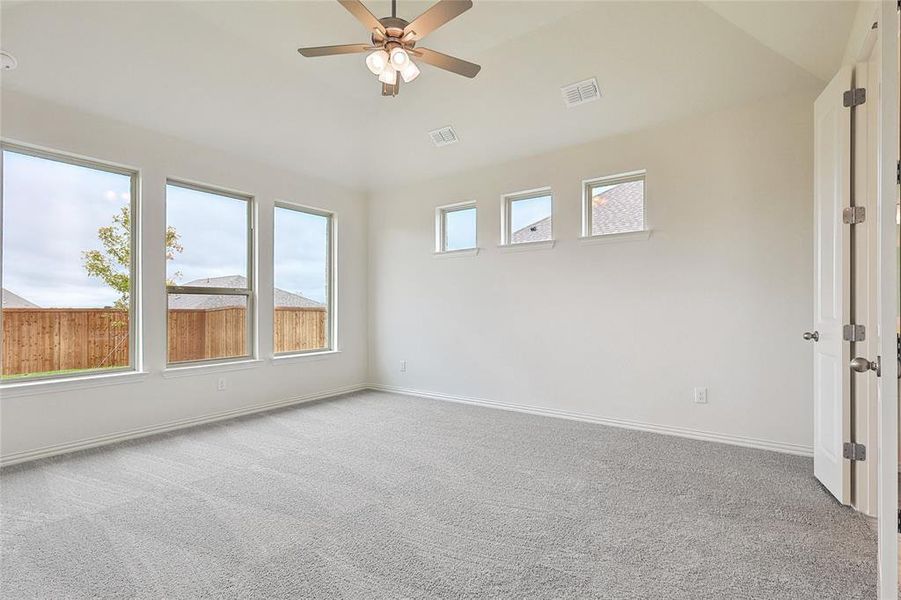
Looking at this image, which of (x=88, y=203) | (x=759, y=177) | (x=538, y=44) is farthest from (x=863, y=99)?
(x=88, y=203)

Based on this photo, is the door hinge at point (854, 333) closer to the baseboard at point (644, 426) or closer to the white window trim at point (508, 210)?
the baseboard at point (644, 426)

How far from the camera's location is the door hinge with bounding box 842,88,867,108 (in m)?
2.33

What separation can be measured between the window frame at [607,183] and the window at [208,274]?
11.4 ft

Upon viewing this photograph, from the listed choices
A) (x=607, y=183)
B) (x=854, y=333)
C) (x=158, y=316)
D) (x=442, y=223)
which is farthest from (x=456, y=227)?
(x=854, y=333)

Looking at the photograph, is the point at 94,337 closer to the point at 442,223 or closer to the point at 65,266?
the point at 65,266

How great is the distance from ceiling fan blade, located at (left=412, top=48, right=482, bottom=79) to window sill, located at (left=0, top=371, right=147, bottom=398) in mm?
3427

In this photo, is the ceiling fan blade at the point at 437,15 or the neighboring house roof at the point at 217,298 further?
the neighboring house roof at the point at 217,298

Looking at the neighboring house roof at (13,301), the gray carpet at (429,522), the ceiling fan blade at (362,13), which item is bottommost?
the gray carpet at (429,522)

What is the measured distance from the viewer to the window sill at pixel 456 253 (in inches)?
196

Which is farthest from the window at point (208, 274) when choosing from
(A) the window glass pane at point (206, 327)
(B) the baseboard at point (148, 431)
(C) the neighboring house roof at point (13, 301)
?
(C) the neighboring house roof at point (13, 301)

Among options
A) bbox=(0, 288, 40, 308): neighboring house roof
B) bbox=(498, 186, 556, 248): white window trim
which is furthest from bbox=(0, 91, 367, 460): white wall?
bbox=(498, 186, 556, 248): white window trim

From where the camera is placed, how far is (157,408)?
3863 mm

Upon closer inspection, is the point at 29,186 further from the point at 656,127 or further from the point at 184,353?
the point at 656,127

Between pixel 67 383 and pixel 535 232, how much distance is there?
4240 mm
